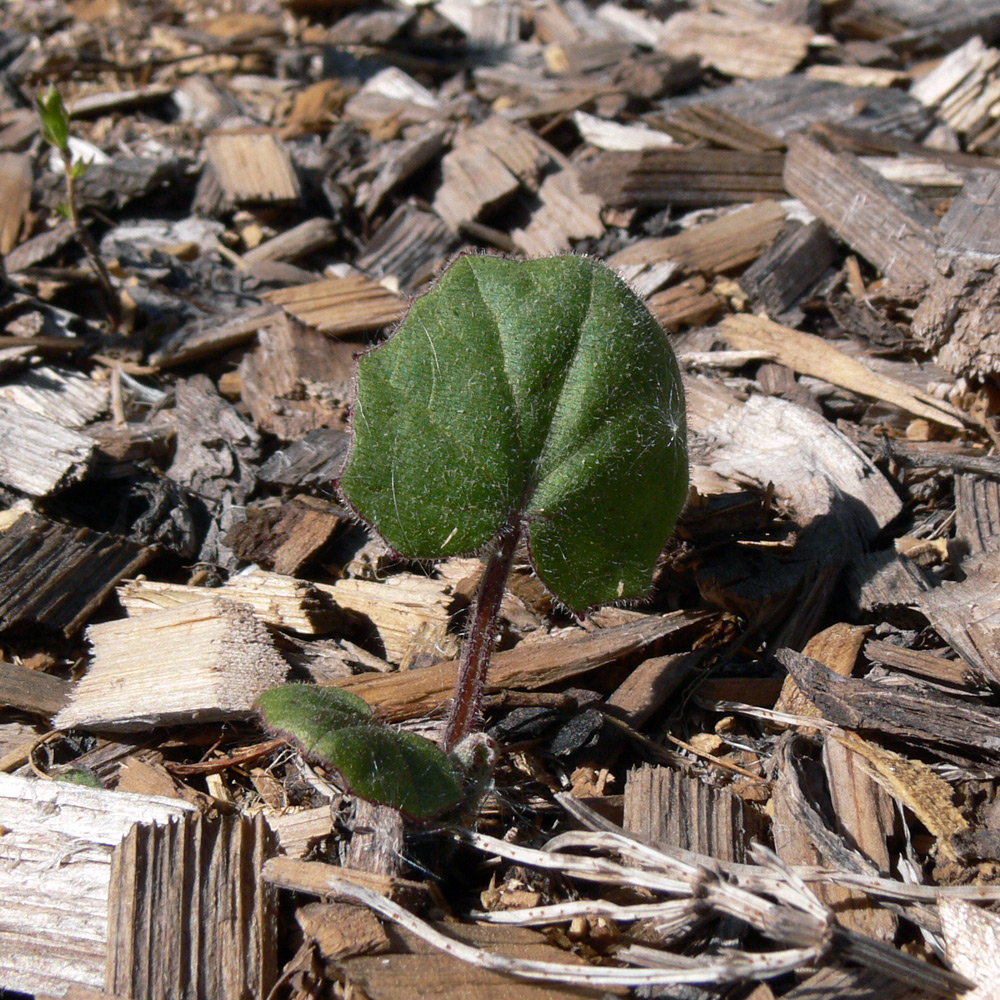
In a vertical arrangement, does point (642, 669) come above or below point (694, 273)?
below

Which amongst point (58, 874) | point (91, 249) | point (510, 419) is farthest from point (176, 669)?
point (91, 249)

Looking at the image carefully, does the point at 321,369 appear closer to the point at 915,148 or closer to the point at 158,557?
the point at 158,557

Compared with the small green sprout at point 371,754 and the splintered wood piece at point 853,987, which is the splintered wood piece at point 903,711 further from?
the small green sprout at point 371,754

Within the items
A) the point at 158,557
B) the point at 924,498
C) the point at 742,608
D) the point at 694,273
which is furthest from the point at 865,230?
the point at 158,557

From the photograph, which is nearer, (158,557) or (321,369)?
(158,557)

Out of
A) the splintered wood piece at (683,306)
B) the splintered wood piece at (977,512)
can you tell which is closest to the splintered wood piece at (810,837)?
the splintered wood piece at (977,512)

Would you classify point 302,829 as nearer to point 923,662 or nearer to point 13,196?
point 923,662
